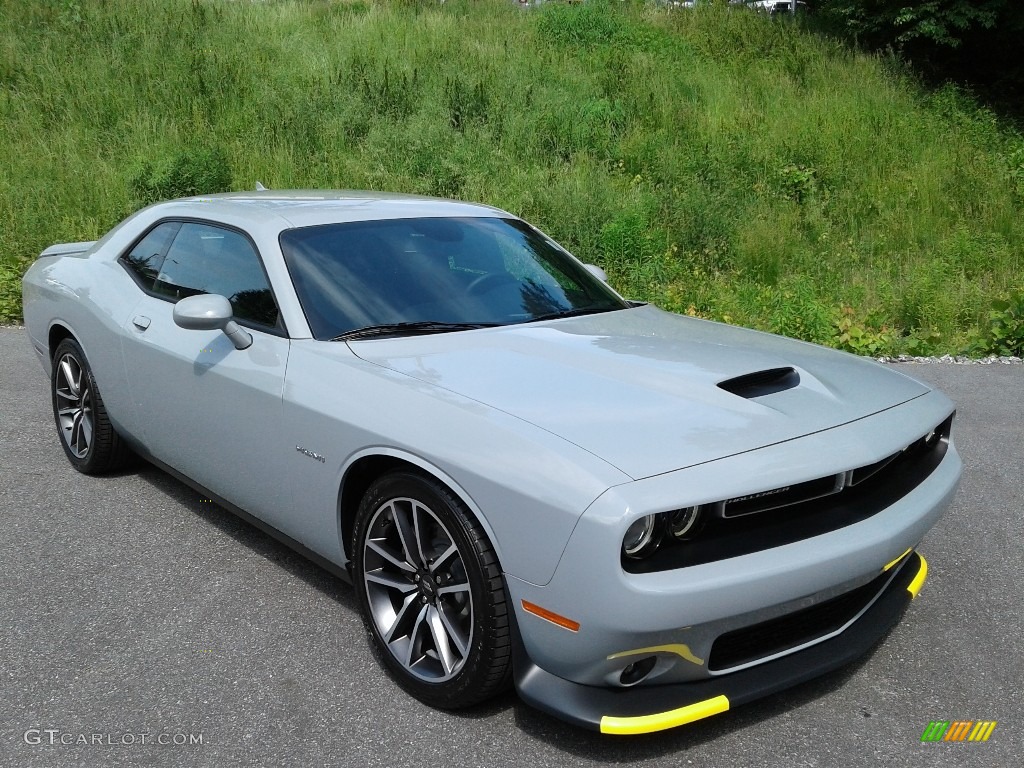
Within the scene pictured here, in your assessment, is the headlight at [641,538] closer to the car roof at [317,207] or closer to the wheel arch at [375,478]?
the wheel arch at [375,478]

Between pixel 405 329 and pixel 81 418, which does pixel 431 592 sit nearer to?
pixel 405 329

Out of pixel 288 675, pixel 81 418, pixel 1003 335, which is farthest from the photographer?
pixel 1003 335

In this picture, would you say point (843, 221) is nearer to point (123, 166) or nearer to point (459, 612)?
point (123, 166)

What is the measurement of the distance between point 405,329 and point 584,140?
10.6 m

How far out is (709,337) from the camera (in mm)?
3449

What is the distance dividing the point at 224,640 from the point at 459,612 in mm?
942

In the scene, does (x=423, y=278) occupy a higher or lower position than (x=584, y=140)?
higher

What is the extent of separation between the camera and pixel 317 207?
379 cm

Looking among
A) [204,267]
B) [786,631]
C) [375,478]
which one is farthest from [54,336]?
[786,631]

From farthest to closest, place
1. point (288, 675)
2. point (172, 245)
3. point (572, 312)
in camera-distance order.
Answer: point (172, 245), point (572, 312), point (288, 675)

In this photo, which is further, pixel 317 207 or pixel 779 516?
pixel 317 207

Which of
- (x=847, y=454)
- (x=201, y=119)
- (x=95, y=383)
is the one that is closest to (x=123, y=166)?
(x=201, y=119)

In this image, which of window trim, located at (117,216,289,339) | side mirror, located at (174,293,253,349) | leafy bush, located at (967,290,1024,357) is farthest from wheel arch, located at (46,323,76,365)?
leafy bush, located at (967,290,1024,357)

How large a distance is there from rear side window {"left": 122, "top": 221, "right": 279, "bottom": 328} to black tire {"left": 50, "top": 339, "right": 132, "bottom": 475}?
0.62m
